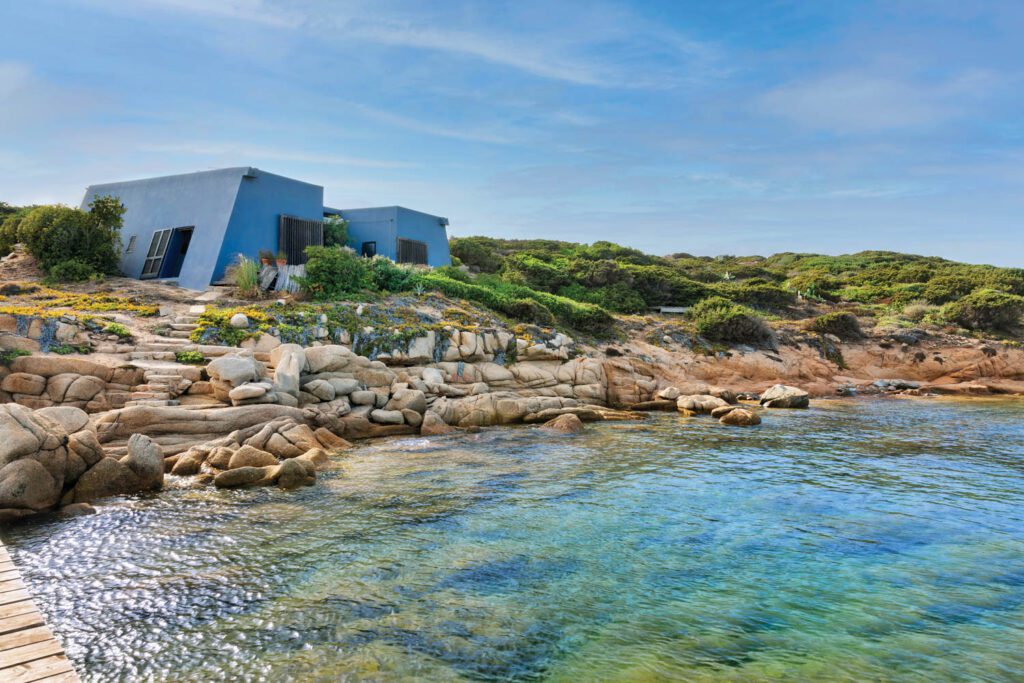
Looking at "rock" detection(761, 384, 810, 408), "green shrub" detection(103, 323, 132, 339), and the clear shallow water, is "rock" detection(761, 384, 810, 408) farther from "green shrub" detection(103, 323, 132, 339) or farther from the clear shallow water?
"green shrub" detection(103, 323, 132, 339)

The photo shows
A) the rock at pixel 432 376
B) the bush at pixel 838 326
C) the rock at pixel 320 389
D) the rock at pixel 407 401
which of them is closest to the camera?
the rock at pixel 320 389

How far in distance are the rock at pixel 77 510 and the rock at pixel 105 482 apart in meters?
0.61

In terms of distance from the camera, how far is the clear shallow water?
17.1 feet

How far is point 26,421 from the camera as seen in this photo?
30.5 feet

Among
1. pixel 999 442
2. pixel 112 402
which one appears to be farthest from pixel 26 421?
pixel 999 442

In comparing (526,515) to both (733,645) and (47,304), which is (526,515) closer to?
(733,645)

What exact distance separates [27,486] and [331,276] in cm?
1634

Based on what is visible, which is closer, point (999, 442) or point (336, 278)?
point (999, 442)

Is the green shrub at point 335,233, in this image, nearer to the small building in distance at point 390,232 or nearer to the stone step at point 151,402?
the small building in distance at point 390,232

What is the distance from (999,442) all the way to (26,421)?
73.9 ft

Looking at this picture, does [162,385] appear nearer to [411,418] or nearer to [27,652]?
[411,418]

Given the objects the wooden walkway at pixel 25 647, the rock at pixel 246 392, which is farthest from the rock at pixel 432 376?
the wooden walkway at pixel 25 647

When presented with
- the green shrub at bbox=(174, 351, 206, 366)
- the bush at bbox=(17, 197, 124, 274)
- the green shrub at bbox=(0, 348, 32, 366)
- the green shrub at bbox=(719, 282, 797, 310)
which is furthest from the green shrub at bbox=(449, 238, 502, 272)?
the green shrub at bbox=(0, 348, 32, 366)

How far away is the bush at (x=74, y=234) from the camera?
24.7 metres
